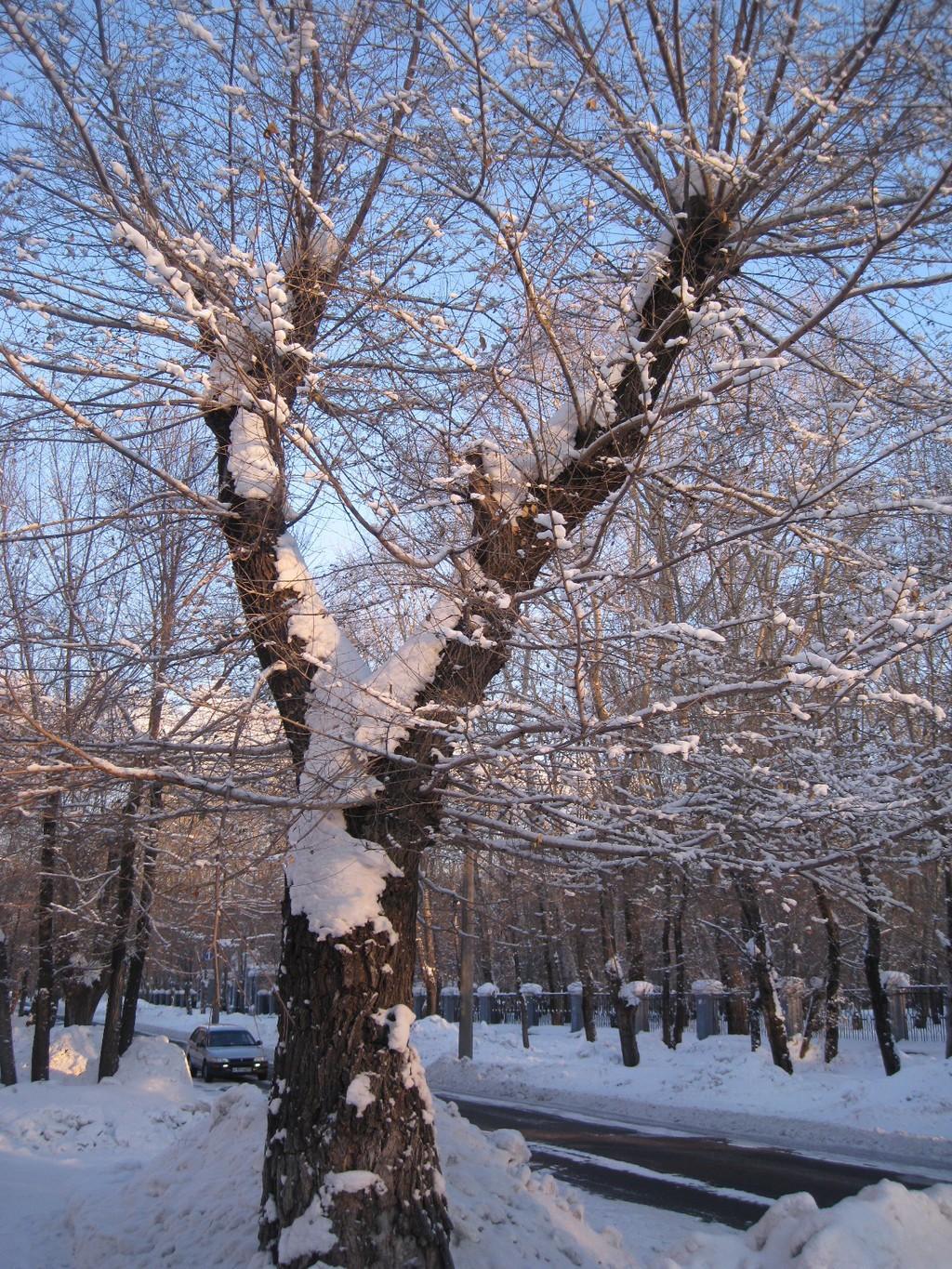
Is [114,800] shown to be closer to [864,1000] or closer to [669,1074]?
[669,1074]

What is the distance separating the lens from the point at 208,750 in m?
5.69

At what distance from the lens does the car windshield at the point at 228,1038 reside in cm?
2606

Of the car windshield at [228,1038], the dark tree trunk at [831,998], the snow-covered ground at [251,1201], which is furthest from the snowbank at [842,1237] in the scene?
the car windshield at [228,1038]

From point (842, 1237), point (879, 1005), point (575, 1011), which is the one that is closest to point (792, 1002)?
point (879, 1005)

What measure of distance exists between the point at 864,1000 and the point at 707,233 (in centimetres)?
2736

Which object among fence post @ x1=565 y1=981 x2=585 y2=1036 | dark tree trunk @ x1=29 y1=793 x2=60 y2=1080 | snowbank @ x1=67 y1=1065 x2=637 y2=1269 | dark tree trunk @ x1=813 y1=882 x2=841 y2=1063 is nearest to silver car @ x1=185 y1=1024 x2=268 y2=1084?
dark tree trunk @ x1=29 y1=793 x2=60 y2=1080

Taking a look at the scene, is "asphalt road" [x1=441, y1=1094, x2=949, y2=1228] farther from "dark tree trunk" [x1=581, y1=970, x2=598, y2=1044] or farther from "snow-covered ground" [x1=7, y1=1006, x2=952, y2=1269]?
"dark tree trunk" [x1=581, y1=970, x2=598, y2=1044]

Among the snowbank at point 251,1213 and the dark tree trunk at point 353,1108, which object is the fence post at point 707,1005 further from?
the dark tree trunk at point 353,1108

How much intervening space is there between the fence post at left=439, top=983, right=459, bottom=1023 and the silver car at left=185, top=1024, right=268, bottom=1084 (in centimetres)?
1463

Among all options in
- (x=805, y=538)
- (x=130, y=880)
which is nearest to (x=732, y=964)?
(x=130, y=880)

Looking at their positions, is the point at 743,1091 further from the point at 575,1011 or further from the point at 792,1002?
the point at 575,1011

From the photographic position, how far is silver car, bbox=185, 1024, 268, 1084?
24.9 metres

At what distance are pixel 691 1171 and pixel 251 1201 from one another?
7.07 metres

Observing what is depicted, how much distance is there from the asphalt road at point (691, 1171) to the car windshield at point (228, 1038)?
12550 millimetres
